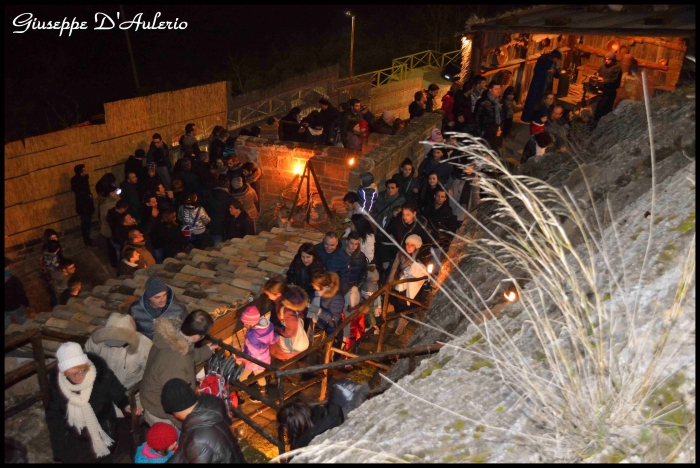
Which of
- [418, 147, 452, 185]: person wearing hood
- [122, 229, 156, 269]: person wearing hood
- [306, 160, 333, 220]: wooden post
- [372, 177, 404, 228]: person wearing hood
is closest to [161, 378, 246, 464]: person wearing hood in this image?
[122, 229, 156, 269]: person wearing hood

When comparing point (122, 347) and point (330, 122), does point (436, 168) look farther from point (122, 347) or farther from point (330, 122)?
point (122, 347)

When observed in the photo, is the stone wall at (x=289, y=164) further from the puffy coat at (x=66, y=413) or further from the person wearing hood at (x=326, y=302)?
the puffy coat at (x=66, y=413)

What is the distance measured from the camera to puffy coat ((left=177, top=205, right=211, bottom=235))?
793 cm

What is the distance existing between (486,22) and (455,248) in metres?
6.38

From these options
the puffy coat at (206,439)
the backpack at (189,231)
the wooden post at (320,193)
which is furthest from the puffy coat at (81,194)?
the puffy coat at (206,439)

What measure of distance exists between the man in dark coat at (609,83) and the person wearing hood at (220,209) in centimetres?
568

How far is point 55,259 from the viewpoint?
23.8ft

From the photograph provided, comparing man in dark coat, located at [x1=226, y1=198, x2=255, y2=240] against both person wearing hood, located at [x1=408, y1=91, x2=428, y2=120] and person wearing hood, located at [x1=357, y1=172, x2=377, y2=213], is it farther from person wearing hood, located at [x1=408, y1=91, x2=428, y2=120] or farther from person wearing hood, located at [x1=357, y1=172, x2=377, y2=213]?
person wearing hood, located at [x1=408, y1=91, x2=428, y2=120]

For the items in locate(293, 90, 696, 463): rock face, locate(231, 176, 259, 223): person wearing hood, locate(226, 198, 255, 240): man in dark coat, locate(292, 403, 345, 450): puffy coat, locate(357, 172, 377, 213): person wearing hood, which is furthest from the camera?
locate(231, 176, 259, 223): person wearing hood

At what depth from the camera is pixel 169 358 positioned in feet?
13.9

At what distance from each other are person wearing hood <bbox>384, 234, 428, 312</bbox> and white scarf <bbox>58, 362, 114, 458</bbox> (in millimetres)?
3243

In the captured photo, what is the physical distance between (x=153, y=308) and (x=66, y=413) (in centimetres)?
108

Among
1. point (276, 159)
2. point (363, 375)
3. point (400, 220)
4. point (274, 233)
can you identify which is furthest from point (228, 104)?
point (363, 375)
